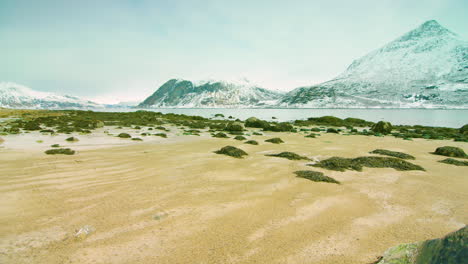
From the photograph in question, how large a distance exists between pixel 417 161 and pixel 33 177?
43.2 ft

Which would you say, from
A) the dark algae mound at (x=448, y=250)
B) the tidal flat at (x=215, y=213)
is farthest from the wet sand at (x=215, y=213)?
the dark algae mound at (x=448, y=250)

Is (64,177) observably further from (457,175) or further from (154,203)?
(457,175)

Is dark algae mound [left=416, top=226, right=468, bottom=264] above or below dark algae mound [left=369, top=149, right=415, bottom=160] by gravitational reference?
above

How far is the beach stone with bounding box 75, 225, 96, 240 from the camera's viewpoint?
3.46 m

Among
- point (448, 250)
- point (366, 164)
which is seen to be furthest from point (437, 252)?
point (366, 164)

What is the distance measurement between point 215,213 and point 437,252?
10.5 ft

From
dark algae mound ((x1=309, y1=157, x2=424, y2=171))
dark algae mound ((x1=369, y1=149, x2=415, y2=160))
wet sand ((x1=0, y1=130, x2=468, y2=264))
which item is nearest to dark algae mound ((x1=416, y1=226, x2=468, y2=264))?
wet sand ((x1=0, y1=130, x2=468, y2=264))

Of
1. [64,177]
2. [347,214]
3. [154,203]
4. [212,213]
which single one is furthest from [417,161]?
[64,177]

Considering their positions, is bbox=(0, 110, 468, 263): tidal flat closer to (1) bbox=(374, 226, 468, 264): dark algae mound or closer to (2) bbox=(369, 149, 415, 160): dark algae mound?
(1) bbox=(374, 226, 468, 264): dark algae mound

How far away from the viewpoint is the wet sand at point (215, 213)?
3.21m

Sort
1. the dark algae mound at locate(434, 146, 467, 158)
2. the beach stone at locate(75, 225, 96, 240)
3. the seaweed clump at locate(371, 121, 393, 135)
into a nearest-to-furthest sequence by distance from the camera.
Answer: the beach stone at locate(75, 225, 96, 240) < the dark algae mound at locate(434, 146, 467, 158) < the seaweed clump at locate(371, 121, 393, 135)

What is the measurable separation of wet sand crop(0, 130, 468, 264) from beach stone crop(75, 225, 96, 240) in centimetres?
6

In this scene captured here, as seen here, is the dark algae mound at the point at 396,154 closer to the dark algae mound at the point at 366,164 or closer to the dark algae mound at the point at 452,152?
the dark algae mound at the point at 366,164

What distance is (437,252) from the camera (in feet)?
6.84
